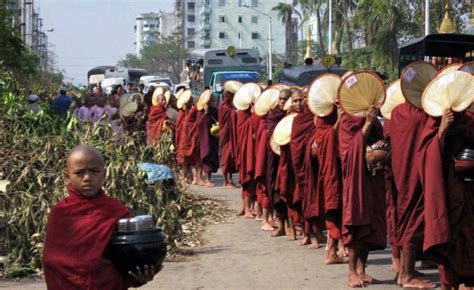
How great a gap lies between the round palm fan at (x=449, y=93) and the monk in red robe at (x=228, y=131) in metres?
8.09

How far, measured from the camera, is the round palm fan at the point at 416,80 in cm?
823

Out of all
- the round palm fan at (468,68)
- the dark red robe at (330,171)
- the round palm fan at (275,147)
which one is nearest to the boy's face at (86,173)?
the round palm fan at (468,68)

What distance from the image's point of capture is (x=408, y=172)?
8102mm

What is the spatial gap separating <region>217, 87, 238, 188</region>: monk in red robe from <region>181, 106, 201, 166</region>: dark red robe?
1.94m

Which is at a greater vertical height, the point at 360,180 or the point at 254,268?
the point at 360,180

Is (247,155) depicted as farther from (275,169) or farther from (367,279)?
(367,279)

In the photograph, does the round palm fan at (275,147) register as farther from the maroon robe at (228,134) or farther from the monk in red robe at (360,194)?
the maroon robe at (228,134)

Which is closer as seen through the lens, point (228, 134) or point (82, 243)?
point (82, 243)

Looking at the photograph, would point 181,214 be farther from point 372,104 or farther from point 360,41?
point 360,41

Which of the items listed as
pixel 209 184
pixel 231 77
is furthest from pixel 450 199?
pixel 231 77

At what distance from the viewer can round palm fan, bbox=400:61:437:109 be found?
8234 millimetres

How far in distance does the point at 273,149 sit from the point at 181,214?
2023 millimetres

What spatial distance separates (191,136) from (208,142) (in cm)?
43

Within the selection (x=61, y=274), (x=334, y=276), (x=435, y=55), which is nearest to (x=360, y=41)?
(x=435, y=55)
